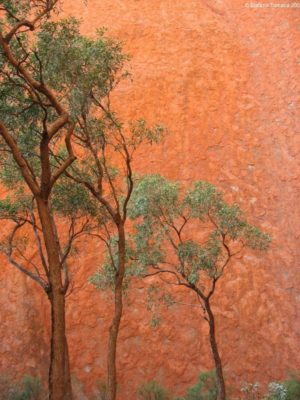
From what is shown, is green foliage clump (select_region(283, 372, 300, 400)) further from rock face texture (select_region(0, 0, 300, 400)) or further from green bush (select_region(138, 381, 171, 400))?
green bush (select_region(138, 381, 171, 400))

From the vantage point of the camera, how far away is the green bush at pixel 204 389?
16656 mm

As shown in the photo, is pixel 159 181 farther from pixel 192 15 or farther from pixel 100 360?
pixel 192 15

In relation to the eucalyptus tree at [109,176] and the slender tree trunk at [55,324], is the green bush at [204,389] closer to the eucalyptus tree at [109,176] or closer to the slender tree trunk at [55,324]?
the eucalyptus tree at [109,176]

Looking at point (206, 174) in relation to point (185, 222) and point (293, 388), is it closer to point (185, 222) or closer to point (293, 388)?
point (185, 222)

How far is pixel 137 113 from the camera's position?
24.5m

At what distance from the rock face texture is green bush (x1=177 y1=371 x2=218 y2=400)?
994 millimetres

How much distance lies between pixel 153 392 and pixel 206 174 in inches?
389

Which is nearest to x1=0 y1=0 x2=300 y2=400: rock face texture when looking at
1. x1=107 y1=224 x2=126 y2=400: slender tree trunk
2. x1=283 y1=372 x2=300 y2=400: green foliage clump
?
x1=283 y1=372 x2=300 y2=400: green foliage clump

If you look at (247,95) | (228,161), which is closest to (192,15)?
(247,95)

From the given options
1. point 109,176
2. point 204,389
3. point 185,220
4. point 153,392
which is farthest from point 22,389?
point 109,176

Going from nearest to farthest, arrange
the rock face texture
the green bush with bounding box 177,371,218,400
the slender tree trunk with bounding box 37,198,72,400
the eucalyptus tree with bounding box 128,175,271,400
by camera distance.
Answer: the slender tree trunk with bounding box 37,198,72,400 < the eucalyptus tree with bounding box 128,175,271,400 < the green bush with bounding box 177,371,218,400 < the rock face texture

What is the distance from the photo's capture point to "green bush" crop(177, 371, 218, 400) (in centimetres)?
1666

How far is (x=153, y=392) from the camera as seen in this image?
17562 millimetres

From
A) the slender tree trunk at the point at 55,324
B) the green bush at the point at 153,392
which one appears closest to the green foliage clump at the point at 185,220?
the slender tree trunk at the point at 55,324
